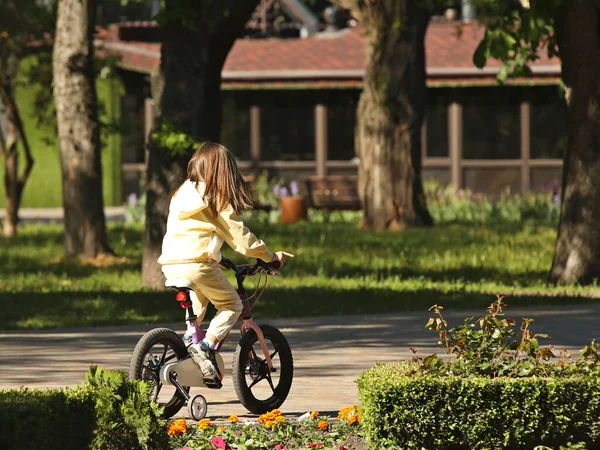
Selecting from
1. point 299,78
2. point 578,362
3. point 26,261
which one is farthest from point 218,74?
point 299,78

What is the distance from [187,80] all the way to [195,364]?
8.20 meters

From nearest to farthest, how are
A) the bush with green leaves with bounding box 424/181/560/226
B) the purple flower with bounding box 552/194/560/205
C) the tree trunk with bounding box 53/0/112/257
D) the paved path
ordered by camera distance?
1. the paved path
2. the tree trunk with bounding box 53/0/112/257
3. the bush with green leaves with bounding box 424/181/560/226
4. the purple flower with bounding box 552/194/560/205

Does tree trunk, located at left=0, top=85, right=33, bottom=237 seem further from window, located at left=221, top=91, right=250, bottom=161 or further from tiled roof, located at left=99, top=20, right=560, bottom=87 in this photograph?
window, located at left=221, top=91, right=250, bottom=161

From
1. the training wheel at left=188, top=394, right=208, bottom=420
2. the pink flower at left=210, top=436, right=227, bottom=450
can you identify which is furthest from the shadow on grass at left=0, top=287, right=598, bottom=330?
the pink flower at left=210, top=436, right=227, bottom=450

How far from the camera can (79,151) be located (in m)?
20.0

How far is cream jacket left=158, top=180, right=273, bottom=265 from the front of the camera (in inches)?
332

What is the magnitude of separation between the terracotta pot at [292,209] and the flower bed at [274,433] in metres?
21.0

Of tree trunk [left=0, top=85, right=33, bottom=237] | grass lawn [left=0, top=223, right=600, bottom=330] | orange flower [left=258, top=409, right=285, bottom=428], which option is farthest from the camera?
tree trunk [left=0, top=85, right=33, bottom=237]

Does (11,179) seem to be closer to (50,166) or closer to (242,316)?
(50,166)

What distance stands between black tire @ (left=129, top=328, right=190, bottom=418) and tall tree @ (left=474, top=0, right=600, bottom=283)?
8.70 m

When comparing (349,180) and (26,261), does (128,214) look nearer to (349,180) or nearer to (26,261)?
(349,180)

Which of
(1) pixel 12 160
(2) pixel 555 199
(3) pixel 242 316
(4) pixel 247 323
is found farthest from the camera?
(2) pixel 555 199

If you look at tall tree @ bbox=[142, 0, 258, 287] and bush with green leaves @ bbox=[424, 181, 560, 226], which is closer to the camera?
tall tree @ bbox=[142, 0, 258, 287]

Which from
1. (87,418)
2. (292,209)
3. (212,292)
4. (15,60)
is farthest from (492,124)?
(87,418)
